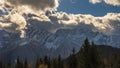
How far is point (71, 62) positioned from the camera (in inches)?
3991

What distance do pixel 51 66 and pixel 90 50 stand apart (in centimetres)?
7150

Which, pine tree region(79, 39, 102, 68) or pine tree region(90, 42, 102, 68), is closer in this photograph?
pine tree region(79, 39, 102, 68)

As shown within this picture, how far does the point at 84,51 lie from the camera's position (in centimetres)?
6450

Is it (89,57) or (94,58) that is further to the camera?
(94,58)

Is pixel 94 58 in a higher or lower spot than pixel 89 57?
lower

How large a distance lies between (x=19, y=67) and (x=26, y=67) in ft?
25.1

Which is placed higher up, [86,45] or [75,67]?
[86,45]

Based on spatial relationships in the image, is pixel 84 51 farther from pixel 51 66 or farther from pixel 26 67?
pixel 26 67

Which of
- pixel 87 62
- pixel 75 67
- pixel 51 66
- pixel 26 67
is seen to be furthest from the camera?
pixel 26 67

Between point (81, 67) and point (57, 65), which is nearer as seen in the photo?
point (81, 67)

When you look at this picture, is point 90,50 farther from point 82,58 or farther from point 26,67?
point 26,67

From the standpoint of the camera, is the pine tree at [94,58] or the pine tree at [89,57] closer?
the pine tree at [89,57]

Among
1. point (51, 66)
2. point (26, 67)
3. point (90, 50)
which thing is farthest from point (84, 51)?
point (26, 67)

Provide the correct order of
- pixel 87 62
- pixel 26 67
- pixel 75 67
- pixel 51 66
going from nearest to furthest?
pixel 87 62, pixel 75 67, pixel 51 66, pixel 26 67
